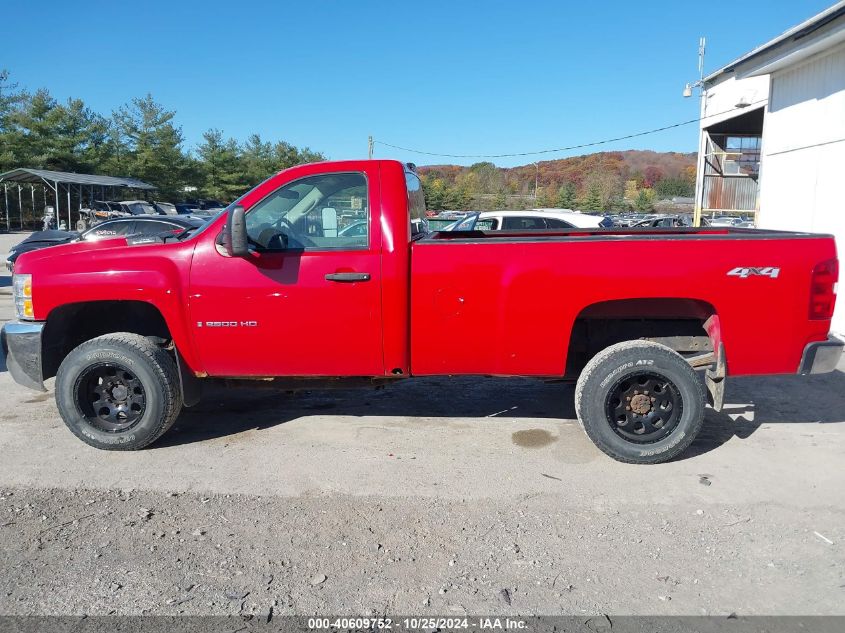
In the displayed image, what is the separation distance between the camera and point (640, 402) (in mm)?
4828


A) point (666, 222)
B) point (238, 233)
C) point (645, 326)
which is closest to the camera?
point (238, 233)

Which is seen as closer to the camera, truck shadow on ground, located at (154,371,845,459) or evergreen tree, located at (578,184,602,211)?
truck shadow on ground, located at (154,371,845,459)

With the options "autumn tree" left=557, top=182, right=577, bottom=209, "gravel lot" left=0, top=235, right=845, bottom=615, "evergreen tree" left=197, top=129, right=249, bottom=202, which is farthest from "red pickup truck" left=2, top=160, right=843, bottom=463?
"autumn tree" left=557, top=182, right=577, bottom=209

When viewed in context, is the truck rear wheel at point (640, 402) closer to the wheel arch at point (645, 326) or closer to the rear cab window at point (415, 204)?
the wheel arch at point (645, 326)

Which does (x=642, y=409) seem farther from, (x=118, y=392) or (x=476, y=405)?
(x=118, y=392)

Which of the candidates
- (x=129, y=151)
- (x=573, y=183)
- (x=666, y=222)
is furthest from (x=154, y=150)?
(x=573, y=183)

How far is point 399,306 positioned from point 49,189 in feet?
132

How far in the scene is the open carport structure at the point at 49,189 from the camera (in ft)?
110

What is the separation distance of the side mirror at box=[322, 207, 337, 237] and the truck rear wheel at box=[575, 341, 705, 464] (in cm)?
203

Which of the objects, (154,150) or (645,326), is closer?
(645,326)

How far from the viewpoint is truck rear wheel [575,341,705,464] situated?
4703 mm

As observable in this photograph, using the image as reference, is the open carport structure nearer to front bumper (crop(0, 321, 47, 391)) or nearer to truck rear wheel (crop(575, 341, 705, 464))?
front bumper (crop(0, 321, 47, 391))

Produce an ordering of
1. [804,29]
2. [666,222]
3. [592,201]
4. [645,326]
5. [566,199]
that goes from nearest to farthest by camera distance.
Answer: [645,326] < [804,29] < [666,222] < [592,201] < [566,199]

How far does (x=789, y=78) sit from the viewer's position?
11.6 metres
